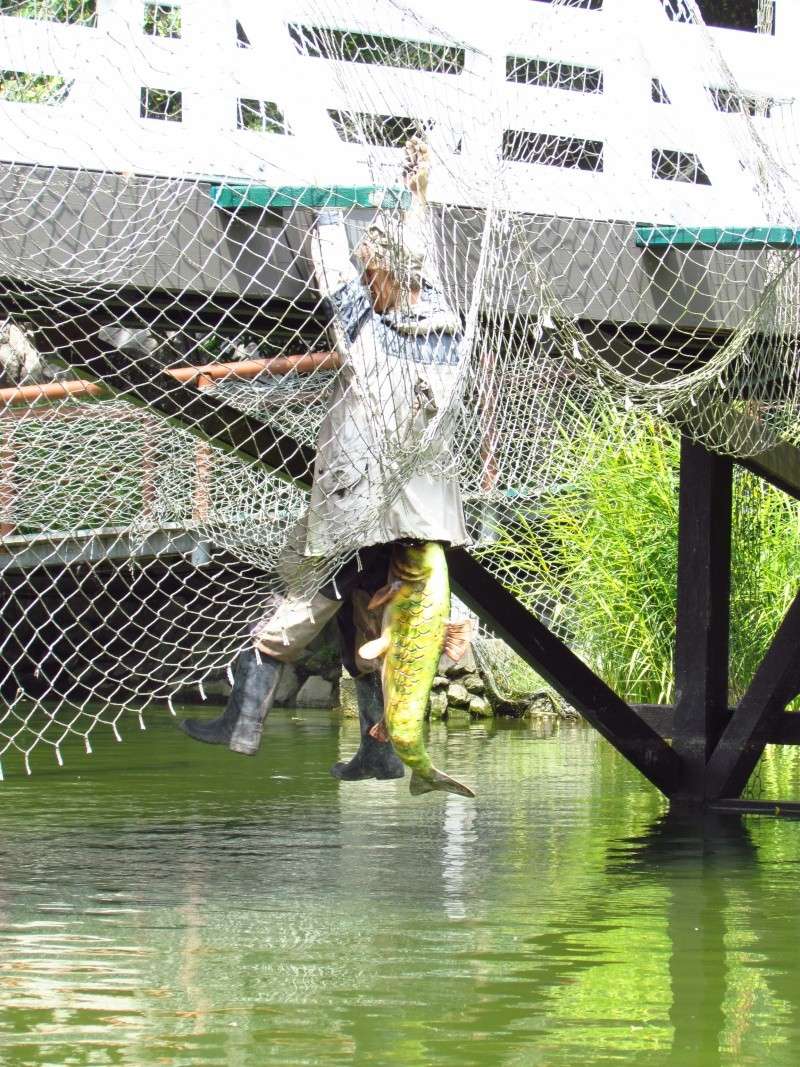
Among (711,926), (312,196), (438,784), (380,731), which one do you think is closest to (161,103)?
(312,196)

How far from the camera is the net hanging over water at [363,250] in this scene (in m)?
5.52

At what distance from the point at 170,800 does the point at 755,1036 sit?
511cm

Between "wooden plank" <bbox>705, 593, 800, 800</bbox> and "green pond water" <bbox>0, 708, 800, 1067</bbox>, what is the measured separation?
32 cm

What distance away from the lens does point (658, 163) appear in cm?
712

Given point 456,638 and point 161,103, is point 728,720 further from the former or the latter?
point 161,103

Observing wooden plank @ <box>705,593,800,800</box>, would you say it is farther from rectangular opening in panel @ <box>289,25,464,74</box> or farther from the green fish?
the green fish

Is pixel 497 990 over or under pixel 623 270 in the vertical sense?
under

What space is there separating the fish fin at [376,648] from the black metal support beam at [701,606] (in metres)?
3.17

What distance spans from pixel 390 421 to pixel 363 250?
0.48 m

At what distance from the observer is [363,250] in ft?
18.1

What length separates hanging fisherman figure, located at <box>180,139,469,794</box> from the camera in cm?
552

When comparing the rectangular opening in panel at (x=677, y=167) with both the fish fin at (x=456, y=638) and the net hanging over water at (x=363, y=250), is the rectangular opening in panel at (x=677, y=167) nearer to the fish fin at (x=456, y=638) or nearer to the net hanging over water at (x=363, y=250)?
the net hanging over water at (x=363, y=250)

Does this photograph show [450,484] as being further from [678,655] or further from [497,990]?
[678,655]

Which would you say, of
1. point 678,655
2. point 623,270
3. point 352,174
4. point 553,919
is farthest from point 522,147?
point 678,655
